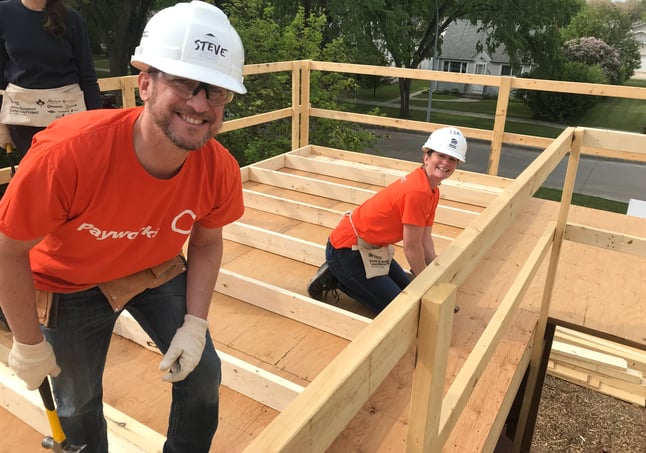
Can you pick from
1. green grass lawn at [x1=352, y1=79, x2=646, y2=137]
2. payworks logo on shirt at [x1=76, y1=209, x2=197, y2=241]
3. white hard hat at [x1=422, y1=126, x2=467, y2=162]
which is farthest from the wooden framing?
green grass lawn at [x1=352, y1=79, x2=646, y2=137]

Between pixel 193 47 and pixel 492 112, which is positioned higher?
pixel 193 47

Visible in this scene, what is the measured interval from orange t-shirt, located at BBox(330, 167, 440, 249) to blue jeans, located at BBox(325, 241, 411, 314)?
3.2 inches

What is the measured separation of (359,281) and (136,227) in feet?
7.05

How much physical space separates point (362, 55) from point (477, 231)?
19074mm

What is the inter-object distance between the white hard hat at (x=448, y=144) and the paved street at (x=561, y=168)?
51.4 ft

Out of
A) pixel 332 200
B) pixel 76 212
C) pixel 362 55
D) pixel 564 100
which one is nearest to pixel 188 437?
pixel 76 212

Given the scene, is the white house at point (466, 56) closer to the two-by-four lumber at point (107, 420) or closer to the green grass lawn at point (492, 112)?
the green grass lawn at point (492, 112)

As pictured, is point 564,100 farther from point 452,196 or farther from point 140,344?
point 140,344

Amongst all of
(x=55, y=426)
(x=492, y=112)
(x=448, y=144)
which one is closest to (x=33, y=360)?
(x=55, y=426)

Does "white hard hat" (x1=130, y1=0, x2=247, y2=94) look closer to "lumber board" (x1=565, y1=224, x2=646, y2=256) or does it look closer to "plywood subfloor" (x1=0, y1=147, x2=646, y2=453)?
"plywood subfloor" (x1=0, y1=147, x2=646, y2=453)

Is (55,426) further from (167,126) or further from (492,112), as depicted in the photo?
(492,112)

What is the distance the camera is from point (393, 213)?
11.3 ft

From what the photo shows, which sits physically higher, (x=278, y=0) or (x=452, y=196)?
(x=278, y=0)

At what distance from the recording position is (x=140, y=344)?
137 inches
